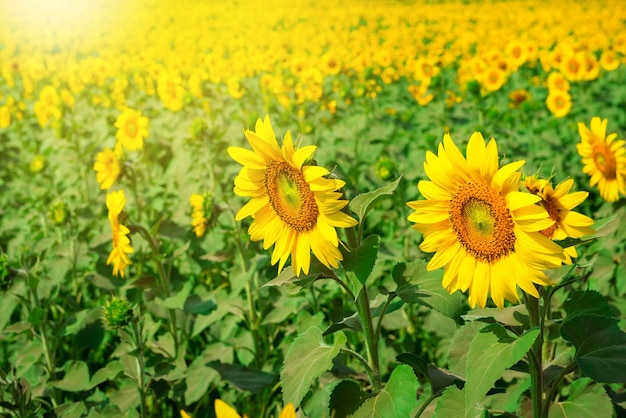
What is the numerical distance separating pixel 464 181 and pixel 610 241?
1382 millimetres

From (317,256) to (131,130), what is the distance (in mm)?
2362

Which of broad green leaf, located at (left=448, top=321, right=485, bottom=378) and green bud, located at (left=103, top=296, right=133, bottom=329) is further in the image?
green bud, located at (left=103, top=296, right=133, bottom=329)

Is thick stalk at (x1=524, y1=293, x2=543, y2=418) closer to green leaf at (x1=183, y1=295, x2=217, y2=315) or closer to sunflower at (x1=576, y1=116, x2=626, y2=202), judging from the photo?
sunflower at (x1=576, y1=116, x2=626, y2=202)

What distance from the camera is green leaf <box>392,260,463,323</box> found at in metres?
1.21

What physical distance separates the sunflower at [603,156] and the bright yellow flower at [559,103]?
2.98 meters

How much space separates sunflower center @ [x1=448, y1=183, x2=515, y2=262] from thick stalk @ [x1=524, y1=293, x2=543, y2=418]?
10 centimetres

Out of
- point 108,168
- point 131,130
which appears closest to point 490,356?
point 108,168

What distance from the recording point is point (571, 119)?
512 cm

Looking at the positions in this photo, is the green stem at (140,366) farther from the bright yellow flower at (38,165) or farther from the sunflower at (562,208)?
the bright yellow flower at (38,165)

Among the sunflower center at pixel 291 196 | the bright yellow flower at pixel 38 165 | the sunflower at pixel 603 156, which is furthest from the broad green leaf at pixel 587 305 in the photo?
the bright yellow flower at pixel 38 165

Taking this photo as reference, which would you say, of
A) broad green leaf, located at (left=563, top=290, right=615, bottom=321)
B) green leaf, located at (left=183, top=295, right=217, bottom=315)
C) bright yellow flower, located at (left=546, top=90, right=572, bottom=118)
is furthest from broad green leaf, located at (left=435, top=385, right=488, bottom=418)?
bright yellow flower, located at (left=546, top=90, right=572, bottom=118)

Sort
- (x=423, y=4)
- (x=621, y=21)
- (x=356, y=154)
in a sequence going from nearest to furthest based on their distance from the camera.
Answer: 1. (x=356, y=154)
2. (x=621, y=21)
3. (x=423, y=4)

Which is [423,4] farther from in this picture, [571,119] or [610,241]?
[610,241]

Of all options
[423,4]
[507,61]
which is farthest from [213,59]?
[423,4]
